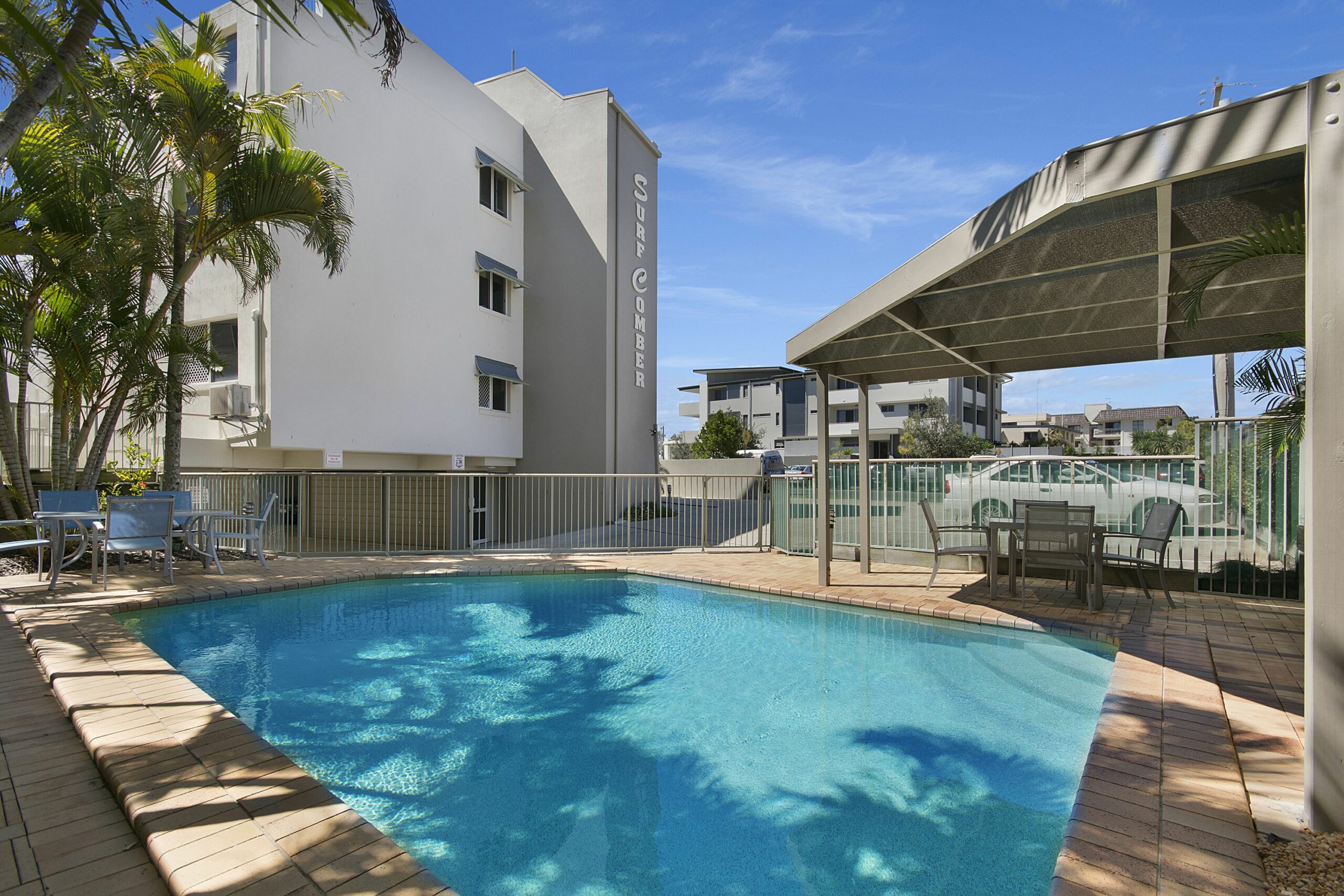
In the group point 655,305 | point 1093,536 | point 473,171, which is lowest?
point 1093,536

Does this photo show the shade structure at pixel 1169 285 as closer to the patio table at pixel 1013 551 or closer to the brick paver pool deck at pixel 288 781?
the brick paver pool deck at pixel 288 781

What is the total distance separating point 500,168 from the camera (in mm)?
16672

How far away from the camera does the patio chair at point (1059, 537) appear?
6648 millimetres

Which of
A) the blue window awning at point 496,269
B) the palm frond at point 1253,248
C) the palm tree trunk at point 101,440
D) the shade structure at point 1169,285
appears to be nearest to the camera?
the shade structure at point 1169,285

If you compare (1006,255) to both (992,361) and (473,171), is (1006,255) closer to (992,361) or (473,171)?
(992,361)

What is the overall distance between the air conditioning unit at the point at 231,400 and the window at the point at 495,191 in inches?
305

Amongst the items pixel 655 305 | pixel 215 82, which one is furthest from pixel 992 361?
pixel 655 305

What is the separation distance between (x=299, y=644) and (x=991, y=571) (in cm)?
697

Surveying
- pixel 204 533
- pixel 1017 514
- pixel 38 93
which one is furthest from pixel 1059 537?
pixel 204 533

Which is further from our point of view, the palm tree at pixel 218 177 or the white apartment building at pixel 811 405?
the white apartment building at pixel 811 405

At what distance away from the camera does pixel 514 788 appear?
11.6 feet

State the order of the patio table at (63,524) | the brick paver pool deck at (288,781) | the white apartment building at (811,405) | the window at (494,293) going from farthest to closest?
the white apartment building at (811,405), the window at (494,293), the patio table at (63,524), the brick paver pool deck at (288,781)

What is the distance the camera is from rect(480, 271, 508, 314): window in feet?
54.2

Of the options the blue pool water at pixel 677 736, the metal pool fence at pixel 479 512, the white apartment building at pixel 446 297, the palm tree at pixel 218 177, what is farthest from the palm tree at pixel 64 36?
the metal pool fence at pixel 479 512
